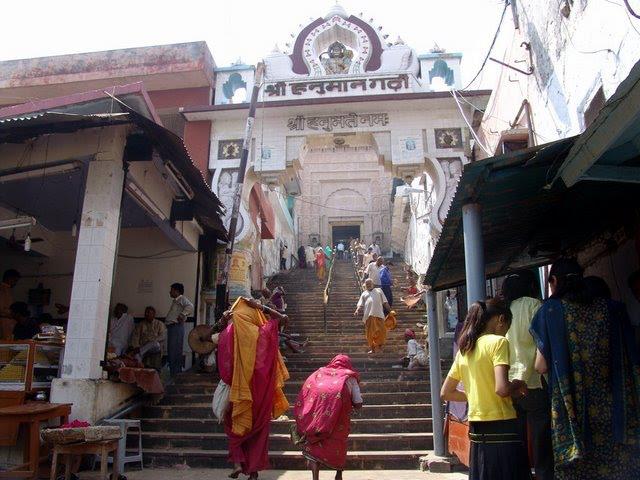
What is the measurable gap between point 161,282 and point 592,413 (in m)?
9.23

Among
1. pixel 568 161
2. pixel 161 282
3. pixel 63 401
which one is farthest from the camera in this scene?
pixel 161 282

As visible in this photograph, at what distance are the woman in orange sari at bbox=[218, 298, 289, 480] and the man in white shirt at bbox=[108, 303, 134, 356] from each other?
3987 millimetres

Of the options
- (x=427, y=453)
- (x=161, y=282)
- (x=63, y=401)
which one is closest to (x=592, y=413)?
(x=427, y=453)

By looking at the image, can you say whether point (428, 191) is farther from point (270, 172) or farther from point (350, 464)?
point (350, 464)

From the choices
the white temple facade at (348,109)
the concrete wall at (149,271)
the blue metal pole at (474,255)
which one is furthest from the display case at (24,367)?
the white temple facade at (348,109)

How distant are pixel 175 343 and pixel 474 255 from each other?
6795 mm

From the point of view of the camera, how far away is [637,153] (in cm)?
350

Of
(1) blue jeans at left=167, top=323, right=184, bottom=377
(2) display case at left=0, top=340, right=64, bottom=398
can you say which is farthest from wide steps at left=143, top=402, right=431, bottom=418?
(1) blue jeans at left=167, top=323, right=184, bottom=377

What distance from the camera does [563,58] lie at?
245 inches

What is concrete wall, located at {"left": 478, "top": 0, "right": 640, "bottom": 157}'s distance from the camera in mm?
4844

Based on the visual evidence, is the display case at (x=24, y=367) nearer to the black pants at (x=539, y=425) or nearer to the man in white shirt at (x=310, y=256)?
the black pants at (x=539, y=425)

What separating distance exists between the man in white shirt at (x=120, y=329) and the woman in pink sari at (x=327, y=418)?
466cm

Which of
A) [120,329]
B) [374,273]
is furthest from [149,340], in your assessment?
[374,273]

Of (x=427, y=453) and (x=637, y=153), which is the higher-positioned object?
(x=637, y=153)
